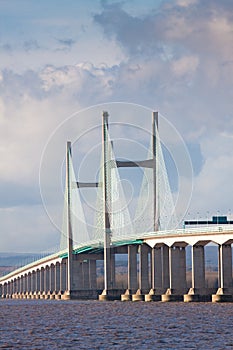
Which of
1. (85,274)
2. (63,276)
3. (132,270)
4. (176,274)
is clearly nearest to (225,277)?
(176,274)

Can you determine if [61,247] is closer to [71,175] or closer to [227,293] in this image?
[71,175]

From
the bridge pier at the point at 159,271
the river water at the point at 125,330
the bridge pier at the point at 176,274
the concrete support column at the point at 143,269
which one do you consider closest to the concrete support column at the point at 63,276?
the concrete support column at the point at 143,269

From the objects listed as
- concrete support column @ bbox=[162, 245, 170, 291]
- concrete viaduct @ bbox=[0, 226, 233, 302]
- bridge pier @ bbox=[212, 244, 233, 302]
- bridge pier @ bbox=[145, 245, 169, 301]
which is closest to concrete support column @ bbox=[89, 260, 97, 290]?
concrete viaduct @ bbox=[0, 226, 233, 302]

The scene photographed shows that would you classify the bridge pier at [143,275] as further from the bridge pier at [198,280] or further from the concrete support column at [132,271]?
the bridge pier at [198,280]

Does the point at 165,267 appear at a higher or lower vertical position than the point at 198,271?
higher

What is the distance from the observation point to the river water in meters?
64.0

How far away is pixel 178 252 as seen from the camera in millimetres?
129250

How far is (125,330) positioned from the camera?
75125 mm

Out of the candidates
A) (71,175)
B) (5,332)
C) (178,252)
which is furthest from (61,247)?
(5,332)

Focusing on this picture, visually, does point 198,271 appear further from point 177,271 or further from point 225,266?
point 177,271

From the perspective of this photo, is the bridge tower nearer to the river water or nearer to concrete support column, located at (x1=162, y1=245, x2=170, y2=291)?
concrete support column, located at (x1=162, y1=245, x2=170, y2=291)

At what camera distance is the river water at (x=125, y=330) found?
6400cm

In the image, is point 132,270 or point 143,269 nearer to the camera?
point 143,269

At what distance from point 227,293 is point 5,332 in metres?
41.2
